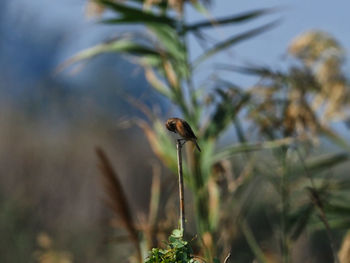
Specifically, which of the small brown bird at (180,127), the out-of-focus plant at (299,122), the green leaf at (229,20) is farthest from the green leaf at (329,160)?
the small brown bird at (180,127)

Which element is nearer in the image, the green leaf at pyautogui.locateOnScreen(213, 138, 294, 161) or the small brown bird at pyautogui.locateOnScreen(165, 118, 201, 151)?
the small brown bird at pyautogui.locateOnScreen(165, 118, 201, 151)

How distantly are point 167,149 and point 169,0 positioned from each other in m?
0.61

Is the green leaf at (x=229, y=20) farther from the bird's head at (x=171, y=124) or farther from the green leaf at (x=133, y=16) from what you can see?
the bird's head at (x=171, y=124)

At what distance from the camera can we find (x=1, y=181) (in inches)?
347

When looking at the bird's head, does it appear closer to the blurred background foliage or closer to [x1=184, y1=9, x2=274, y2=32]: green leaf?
the blurred background foliage

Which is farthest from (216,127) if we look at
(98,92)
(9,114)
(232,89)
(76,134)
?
(98,92)

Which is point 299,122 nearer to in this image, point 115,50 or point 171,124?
point 115,50

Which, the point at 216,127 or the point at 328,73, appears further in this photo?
the point at 328,73

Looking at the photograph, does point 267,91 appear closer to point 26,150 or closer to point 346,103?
point 346,103

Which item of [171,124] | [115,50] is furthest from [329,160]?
[171,124]

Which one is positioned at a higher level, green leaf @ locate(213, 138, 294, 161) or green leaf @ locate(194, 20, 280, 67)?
green leaf @ locate(194, 20, 280, 67)

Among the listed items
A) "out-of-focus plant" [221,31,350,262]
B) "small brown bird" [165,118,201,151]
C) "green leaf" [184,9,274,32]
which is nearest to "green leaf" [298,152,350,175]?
"out-of-focus plant" [221,31,350,262]

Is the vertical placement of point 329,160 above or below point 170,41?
below

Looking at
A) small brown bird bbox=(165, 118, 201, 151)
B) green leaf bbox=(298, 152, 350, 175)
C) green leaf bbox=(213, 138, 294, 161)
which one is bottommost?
small brown bird bbox=(165, 118, 201, 151)
